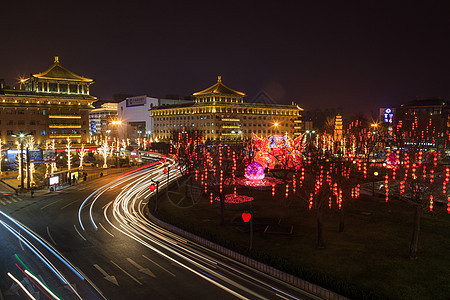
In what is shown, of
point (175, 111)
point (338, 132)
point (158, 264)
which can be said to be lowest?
point (158, 264)

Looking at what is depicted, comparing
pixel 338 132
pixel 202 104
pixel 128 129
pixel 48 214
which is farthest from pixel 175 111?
pixel 48 214

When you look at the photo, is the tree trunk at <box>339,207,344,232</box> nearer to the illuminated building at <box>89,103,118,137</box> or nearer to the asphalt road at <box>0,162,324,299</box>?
the asphalt road at <box>0,162,324,299</box>

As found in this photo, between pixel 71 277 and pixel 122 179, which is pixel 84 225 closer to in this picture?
pixel 71 277

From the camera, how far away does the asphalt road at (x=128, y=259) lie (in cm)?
1581

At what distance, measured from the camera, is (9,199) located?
36.2 m

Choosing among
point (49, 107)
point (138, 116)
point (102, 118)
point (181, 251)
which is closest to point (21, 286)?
point (181, 251)

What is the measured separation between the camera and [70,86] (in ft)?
258

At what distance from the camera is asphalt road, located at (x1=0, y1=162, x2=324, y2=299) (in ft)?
51.9

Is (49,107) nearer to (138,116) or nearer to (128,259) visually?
(138,116)

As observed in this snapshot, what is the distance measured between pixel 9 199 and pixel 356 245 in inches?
1382

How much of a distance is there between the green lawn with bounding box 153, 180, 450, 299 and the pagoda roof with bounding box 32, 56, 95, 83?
58314 millimetres

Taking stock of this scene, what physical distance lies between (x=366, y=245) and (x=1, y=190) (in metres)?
41.9

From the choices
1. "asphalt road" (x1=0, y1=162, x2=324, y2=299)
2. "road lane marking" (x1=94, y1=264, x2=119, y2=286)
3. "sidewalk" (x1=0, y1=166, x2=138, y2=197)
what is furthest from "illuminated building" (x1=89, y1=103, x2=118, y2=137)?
"road lane marking" (x1=94, y1=264, x2=119, y2=286)

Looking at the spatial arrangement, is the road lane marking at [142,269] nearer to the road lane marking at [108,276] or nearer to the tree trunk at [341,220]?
the road lane marking at [108,276]
